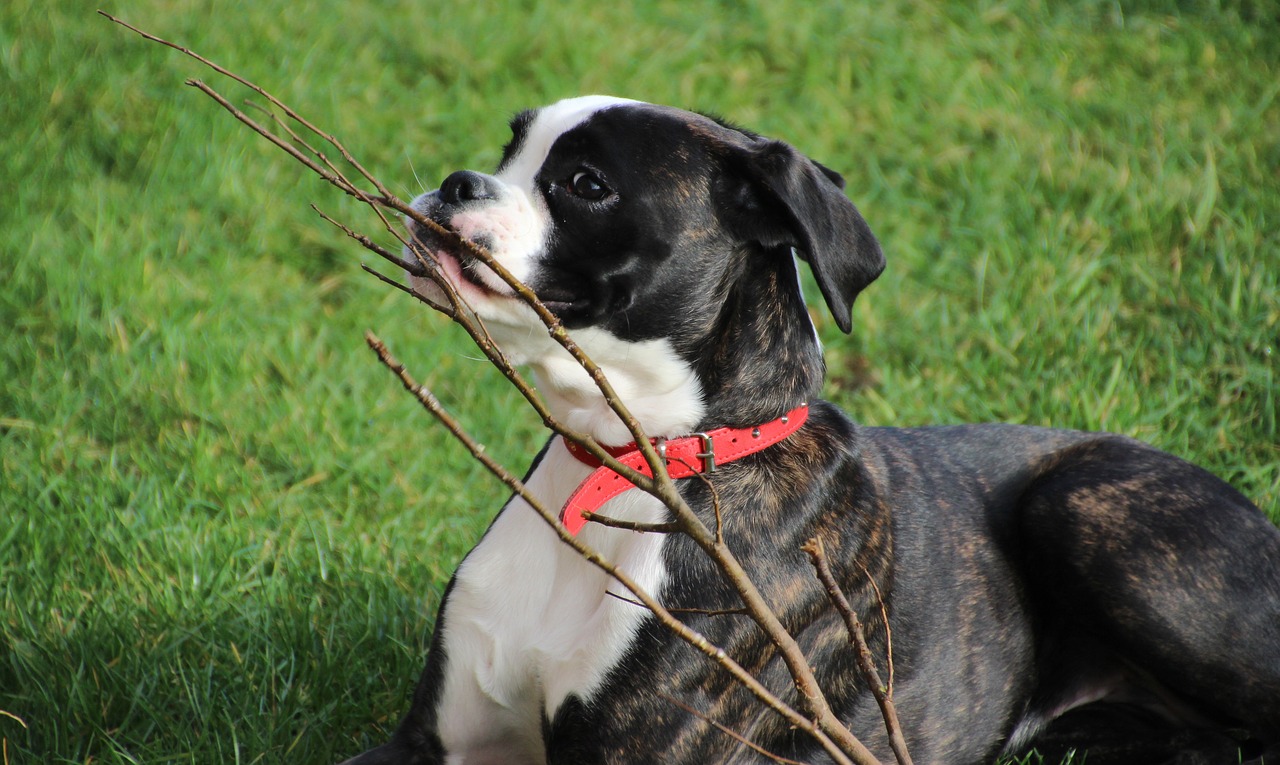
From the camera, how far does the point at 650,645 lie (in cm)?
248

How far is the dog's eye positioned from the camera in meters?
2.55

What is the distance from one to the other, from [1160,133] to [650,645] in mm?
4398

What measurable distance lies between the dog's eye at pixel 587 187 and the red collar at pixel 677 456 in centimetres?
49

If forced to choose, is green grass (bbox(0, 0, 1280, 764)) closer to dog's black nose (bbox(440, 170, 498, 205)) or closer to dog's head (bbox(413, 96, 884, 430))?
dog's head (bbox(413, 96, 884, 430))

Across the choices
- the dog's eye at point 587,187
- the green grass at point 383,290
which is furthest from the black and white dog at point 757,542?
the green grass at point 383,290

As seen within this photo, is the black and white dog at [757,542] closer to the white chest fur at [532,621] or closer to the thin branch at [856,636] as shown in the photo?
the white chest fur at [532,621]

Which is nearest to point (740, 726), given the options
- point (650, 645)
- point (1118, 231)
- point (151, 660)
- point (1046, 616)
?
point (650, 645)

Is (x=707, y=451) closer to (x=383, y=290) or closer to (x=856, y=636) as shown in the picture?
(x=856, y=636)

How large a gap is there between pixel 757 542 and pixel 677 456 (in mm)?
233

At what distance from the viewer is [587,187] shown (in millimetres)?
2557

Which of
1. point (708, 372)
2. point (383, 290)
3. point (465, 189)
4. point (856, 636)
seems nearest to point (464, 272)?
point (465, 189)

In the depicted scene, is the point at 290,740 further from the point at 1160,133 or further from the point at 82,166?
the point at 1160,133

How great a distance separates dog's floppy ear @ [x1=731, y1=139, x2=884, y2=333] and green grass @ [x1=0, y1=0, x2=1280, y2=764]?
4.92 feet

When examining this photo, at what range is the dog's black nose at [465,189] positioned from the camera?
2.52 metres
